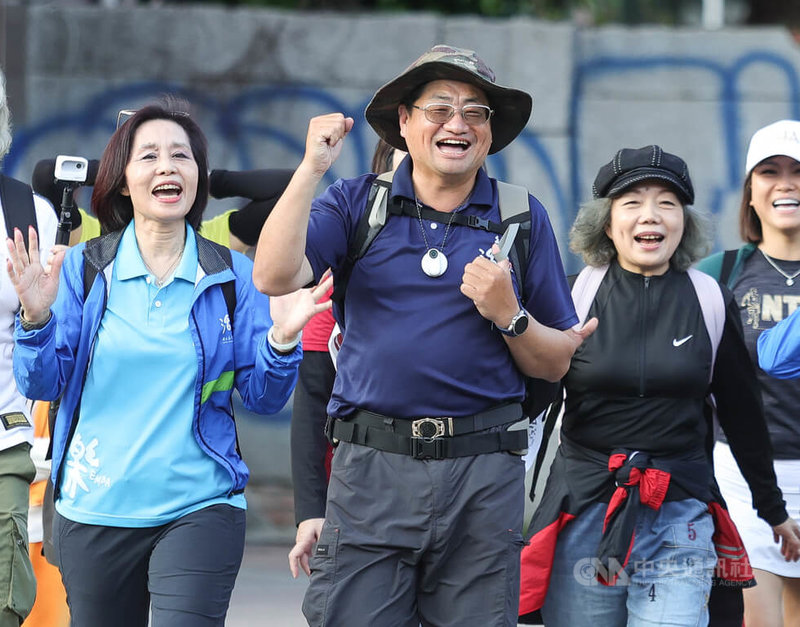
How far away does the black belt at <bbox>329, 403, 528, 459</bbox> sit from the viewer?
11.8 feet

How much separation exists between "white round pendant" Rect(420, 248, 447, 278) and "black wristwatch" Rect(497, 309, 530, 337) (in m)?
0.21

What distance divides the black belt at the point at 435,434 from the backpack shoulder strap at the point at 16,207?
1.42 m

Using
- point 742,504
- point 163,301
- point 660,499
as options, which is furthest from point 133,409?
point 742,504

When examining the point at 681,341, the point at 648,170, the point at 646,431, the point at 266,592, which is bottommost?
the point at 266,592

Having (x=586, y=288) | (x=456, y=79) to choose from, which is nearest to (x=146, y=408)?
(x=456, y=79)

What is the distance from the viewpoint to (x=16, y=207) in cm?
452

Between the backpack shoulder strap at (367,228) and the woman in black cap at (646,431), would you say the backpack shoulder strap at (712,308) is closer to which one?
the woman in black cap at (646,431)

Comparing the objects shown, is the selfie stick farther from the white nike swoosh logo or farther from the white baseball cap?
the white baseball cap

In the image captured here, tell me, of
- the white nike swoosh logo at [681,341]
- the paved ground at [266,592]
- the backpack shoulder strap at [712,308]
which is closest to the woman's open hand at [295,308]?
the white nike swoosh logo at [681,341]

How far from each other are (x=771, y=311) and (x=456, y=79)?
1.85 m

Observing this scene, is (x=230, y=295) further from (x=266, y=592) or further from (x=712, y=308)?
(x=266, y=592)

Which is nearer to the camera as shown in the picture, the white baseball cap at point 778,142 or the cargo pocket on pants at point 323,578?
the cargo pocket on pants at point 323,578

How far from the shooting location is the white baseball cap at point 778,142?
16.6ft

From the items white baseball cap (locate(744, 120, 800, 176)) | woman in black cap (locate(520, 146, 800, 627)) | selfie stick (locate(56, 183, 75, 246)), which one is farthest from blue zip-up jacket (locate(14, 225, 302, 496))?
white baseball cap (locate(744, 120, 800, 176))
